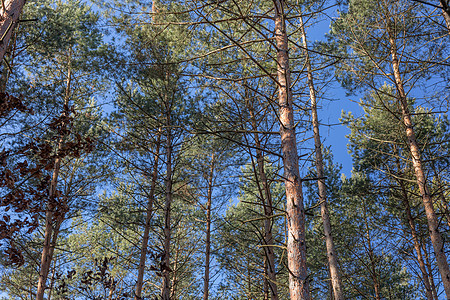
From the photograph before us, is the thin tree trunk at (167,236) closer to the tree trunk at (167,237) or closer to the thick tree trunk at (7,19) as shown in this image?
the tree trunk at (167,237)

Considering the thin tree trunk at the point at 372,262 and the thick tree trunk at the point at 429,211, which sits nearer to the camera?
the thick tree trunk at the point at 429,211

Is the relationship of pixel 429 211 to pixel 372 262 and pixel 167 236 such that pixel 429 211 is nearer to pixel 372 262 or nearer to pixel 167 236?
pixel 372 262

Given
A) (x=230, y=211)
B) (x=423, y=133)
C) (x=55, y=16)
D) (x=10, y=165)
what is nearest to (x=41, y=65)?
(x=55, y=16)

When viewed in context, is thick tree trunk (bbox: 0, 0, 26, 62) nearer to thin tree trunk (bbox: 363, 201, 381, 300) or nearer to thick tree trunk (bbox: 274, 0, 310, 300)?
thick tree trunk (bbox: 274, 0, 310, 300)

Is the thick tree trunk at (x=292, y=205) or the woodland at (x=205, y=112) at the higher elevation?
the woodland at (x=205, y=112)

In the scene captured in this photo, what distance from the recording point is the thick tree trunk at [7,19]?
3.50 m

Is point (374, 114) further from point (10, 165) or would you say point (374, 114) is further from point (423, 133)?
point (10, 165)

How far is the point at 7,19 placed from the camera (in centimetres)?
364

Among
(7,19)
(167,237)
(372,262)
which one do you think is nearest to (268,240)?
(167,237)

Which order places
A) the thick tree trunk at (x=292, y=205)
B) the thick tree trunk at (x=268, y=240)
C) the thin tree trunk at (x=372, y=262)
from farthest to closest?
the thin tree trunk at (x=372, y=262), the thick tree trunk at (x=268, y=240), the thick tree trunk at (x=292, y=205)

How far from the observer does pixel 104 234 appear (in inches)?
509

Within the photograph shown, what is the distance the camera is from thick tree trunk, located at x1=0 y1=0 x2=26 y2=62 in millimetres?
3504

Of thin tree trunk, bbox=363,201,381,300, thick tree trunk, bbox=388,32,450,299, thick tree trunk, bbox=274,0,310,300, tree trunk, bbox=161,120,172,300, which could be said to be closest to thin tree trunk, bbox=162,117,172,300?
tree trunk, bbox=161,120,172,300

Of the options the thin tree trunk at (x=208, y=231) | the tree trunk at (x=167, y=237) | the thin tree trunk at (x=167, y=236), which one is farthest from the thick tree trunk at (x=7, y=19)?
the thin tree trunk at (x=208, y=231)
